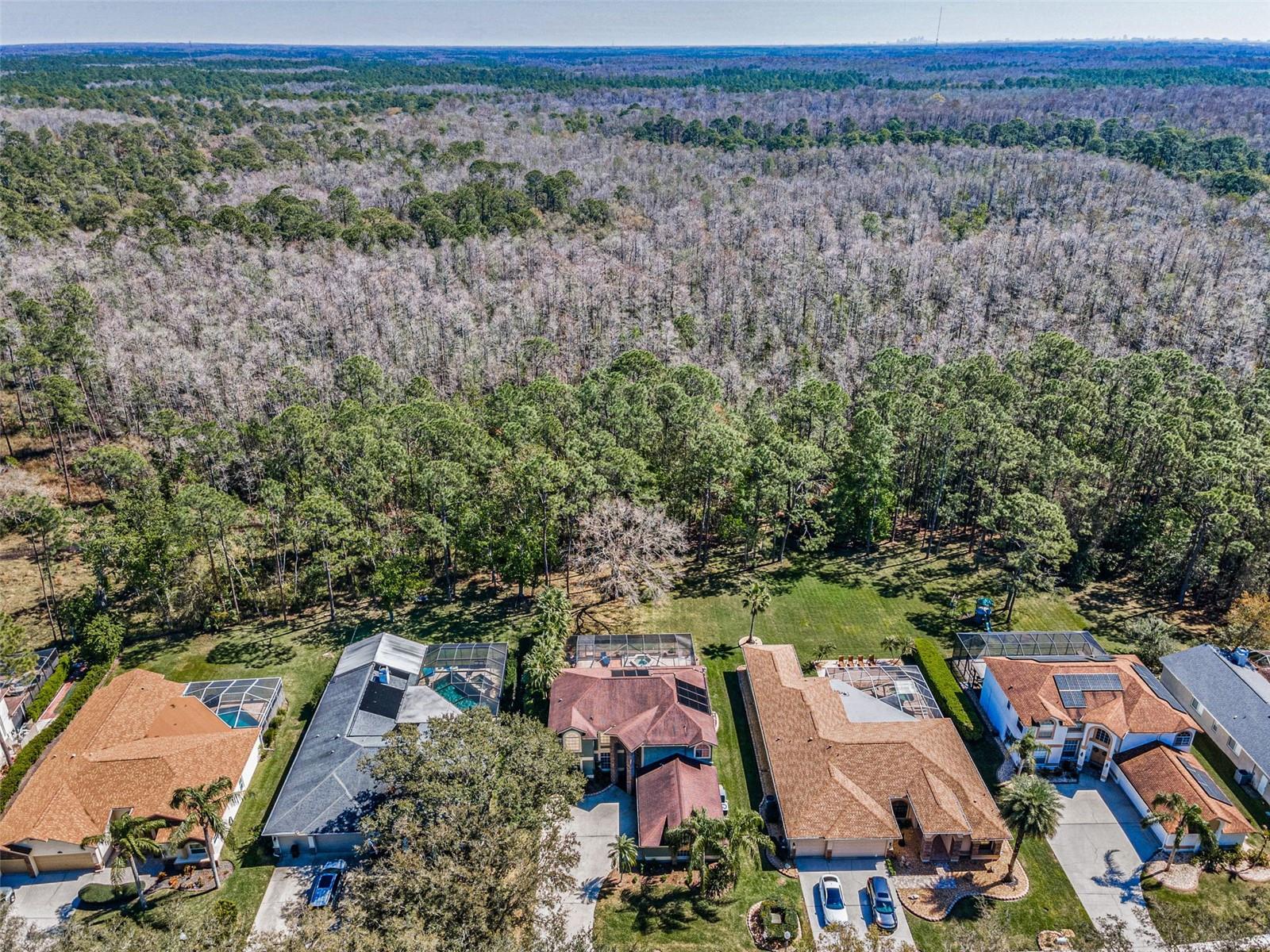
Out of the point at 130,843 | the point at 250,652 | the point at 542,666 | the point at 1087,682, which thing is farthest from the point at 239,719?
the point at 1087,682

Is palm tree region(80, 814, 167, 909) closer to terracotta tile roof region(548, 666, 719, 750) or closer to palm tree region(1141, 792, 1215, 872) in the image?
terracotta tile roof region(548, 666, 719, 750)

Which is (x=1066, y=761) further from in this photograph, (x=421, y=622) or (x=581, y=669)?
(x=421, y=622)

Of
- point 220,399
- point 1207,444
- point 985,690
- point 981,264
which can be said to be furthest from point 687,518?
point 981,264

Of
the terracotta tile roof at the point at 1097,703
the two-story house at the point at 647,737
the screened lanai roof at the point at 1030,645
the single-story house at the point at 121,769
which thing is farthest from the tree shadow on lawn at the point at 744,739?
the single-story house at the point at 121,769

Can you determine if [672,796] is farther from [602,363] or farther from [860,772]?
[602,363]

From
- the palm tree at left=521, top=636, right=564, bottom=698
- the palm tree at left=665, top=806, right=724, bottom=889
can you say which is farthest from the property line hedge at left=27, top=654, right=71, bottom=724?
the palm tree at left=665, top=806, right=724, bottom=889
